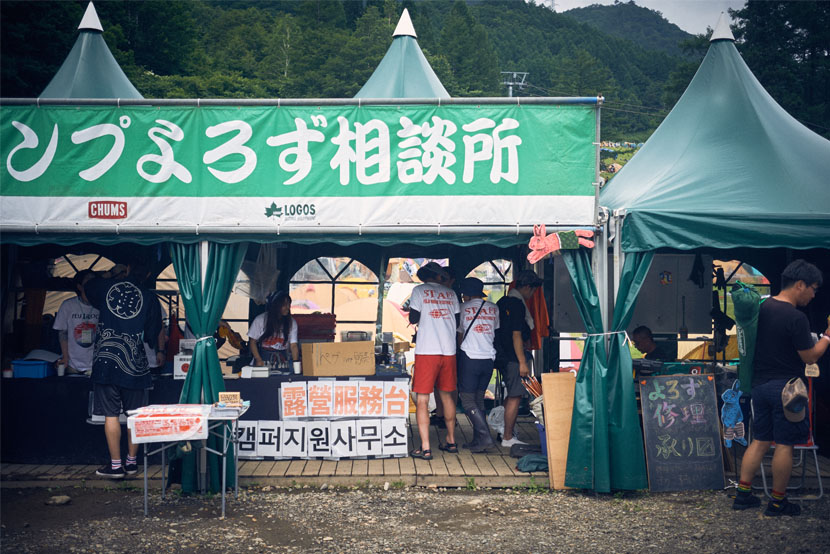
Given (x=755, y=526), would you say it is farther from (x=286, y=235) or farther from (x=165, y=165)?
(x=165, y=165)

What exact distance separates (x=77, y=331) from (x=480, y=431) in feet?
13.9

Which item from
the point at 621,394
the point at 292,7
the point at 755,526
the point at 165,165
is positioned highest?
the point at 292,7

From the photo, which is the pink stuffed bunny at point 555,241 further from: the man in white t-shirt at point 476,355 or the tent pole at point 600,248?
the man in white t-shirt at point 476,355

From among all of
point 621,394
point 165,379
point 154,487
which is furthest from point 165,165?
point 621,394

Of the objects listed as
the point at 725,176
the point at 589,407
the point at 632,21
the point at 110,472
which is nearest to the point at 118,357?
the point at 110,472

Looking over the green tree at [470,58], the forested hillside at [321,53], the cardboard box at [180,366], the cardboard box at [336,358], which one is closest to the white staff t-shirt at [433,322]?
the cardboard box at [336,358]

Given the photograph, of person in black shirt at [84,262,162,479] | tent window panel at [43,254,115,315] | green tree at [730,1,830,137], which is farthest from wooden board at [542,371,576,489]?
green tree at [730,1,830,137]

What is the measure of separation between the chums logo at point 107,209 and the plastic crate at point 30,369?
1.70 metres

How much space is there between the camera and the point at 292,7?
226 ft

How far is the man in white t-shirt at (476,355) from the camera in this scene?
698 centimetres

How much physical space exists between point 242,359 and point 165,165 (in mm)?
2355

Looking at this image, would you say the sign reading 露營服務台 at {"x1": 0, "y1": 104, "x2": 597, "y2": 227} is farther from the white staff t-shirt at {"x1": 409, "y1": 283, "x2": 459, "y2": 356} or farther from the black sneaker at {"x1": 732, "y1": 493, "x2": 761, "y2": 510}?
the black sneaker at {"x1": 732, "y1": 493, "x2": 761, "y2": 510}

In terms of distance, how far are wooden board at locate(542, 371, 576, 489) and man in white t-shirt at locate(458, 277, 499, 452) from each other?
1018 millimetres

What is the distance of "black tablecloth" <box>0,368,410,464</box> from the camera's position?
6539mm
